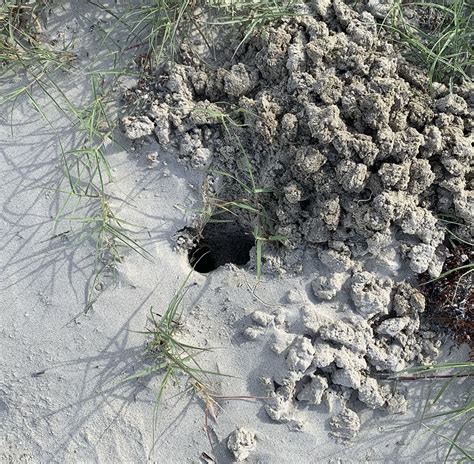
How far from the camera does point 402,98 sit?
2131mm

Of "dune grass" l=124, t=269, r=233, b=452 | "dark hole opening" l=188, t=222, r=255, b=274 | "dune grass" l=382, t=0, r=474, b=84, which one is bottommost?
A: "dune grass" l=124, t=269, r=233, b=452

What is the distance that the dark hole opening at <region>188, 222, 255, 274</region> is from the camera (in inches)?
96.0

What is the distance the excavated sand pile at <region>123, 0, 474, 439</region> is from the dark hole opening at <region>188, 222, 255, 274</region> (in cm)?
20

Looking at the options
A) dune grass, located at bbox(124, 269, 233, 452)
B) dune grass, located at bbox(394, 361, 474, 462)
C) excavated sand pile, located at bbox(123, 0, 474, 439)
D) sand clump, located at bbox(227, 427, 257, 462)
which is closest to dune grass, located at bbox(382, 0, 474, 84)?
excavated sand pile, located at bbox(123, 0, 474, 439)

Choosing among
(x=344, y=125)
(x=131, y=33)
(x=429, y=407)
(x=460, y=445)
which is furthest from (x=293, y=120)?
(x=460, y=445)

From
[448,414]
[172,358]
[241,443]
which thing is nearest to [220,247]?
[172,358]

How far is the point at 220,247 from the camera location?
2.51 meters

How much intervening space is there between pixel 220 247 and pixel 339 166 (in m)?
0.67

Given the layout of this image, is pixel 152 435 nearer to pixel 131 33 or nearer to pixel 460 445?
pixel 460 445

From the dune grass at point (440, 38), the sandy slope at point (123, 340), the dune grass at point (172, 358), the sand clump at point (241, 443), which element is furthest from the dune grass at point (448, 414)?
the dune grass at point (440, 38)

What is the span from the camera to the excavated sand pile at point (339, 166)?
7.00 ft

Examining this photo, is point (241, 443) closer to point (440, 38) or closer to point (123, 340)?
point (123, 340)

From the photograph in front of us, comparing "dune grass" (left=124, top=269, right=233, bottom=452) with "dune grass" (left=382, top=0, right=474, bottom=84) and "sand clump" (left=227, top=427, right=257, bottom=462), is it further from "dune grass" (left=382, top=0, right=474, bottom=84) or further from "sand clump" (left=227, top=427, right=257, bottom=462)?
"dune grass" (left=382, top=0, right=474, bottom=84)

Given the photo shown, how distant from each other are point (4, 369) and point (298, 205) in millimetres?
1338
